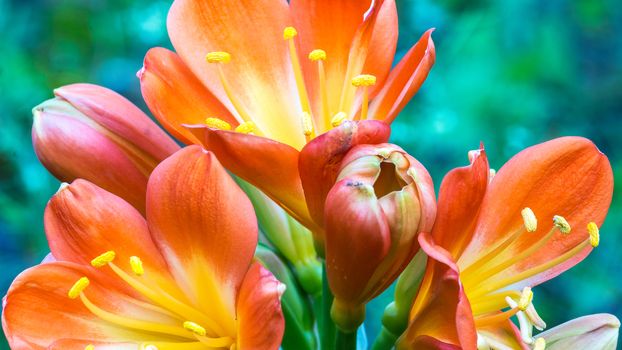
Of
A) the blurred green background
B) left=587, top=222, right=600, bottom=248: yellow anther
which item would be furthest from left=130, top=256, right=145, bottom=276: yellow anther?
the blurred green background

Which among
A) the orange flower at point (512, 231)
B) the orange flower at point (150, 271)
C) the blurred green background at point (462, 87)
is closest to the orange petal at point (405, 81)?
the orange flower at point (512, 231)

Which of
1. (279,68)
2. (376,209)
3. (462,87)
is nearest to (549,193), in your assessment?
(376,209)

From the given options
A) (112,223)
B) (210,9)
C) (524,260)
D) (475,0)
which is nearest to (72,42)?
(475,0)

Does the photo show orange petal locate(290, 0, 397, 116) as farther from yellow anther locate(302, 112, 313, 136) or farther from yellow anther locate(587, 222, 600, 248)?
yellow anther locate(587, 222, 600, 248)

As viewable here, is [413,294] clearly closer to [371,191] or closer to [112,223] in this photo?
[371,191]

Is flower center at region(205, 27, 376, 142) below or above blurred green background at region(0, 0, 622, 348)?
above
